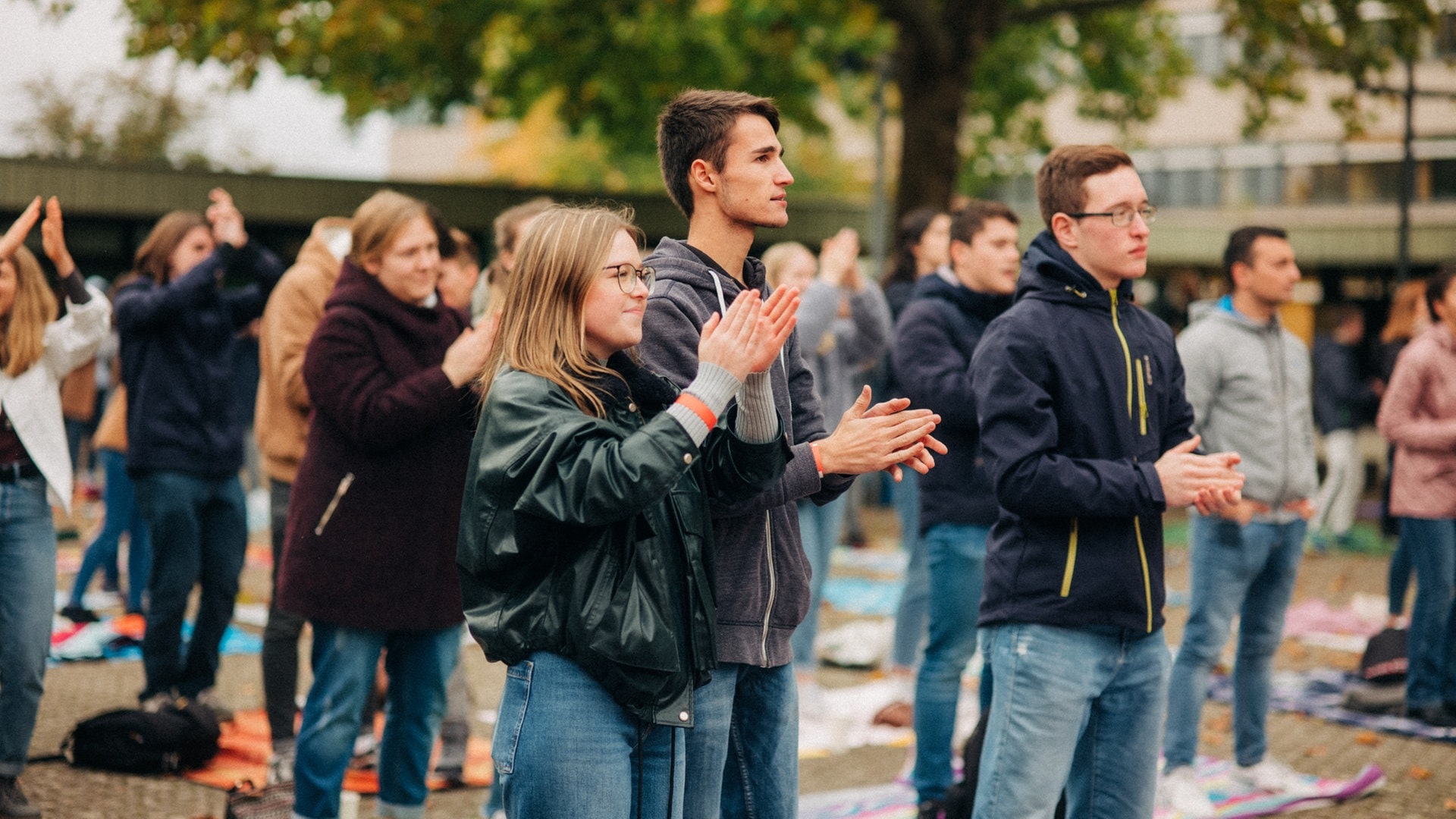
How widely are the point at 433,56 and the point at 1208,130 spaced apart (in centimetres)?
2710

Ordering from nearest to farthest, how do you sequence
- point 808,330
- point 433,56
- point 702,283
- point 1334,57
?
1. point 702,283
2. point 808,330
3. point 1334,57
4. point 433,56

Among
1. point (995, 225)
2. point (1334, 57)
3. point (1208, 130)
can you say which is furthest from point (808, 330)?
point (1208, 130)

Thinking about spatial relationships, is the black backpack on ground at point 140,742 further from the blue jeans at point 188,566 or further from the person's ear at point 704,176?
the person's ear at point 704,176

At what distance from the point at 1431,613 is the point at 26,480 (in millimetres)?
6646

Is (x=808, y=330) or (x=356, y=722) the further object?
(x=808, y=330)

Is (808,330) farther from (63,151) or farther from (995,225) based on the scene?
(63,151)

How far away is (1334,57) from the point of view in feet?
48.1

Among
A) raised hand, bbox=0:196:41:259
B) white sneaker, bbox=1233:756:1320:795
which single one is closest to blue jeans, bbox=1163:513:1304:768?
white sneaker, bbox=1233:756:1320:795

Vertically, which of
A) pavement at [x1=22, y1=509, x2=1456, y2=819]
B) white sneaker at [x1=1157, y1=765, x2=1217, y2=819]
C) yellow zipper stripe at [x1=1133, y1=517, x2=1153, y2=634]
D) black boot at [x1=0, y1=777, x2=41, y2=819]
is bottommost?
pavement at [x1=22, y1=509, x2=1456, y2=819]

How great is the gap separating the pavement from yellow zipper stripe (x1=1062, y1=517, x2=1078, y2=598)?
2.64m

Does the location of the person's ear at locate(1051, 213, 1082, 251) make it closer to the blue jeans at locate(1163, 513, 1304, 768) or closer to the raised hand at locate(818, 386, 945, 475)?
the raised hand at locate(818, 386, 945, 475)

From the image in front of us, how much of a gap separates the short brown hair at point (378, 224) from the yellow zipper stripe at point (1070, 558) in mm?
2429

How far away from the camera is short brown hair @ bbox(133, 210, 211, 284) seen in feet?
21.9

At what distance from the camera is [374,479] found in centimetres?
471
